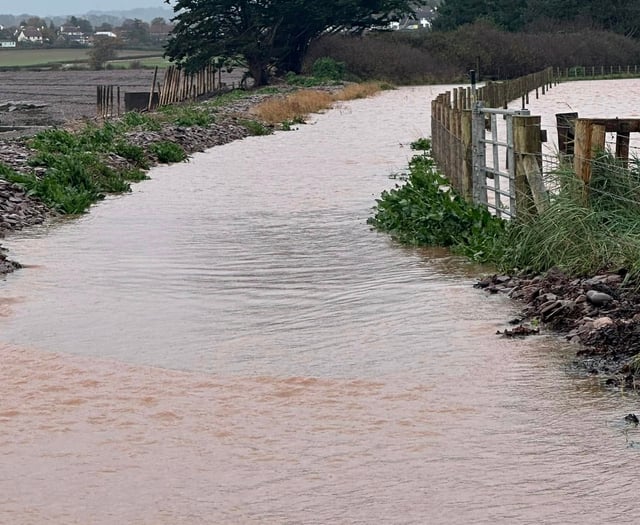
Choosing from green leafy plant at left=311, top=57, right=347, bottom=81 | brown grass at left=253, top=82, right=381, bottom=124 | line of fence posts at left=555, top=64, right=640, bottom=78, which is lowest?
brown grass at left=253, top=82, right=381, bottom=124

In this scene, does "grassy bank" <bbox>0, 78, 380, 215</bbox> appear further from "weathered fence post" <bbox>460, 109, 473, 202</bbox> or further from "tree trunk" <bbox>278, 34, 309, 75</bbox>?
"tree trunk" <bbox>278, 34, 309, 75</bbox>

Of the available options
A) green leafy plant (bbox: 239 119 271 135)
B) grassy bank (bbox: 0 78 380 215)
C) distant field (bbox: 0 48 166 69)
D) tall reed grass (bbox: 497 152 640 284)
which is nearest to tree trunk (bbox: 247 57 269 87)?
grassy bank (bbox: 0 78 380 215)

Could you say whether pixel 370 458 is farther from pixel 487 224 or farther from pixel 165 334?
pixel 487 224

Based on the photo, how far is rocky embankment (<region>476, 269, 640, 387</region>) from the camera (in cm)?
933

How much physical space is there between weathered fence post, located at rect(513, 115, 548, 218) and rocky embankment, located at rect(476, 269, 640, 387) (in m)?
1.31

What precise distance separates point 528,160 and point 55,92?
7158 cm

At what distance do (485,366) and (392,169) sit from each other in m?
17.4

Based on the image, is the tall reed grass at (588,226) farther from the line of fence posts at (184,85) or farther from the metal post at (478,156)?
the line of fence posts at (184,85)

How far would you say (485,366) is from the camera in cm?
952

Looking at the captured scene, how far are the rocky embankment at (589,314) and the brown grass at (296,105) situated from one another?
32.2 meters

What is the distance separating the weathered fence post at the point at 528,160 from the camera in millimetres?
13352

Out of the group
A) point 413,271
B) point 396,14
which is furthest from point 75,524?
point 396,14

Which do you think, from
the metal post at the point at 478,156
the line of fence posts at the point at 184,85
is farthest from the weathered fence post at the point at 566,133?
the line of fence posts at the point at 184,85

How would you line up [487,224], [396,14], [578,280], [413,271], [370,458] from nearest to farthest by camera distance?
[370,458] < [578,280] < [413,271] < [487,224] < [396,14]
